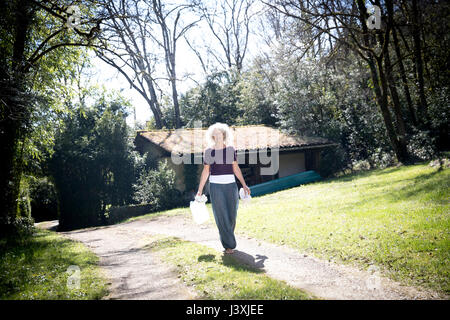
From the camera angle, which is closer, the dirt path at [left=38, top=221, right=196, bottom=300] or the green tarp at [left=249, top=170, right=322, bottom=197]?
the dirt path at [left=38, top=221, right=196, bottom=300]

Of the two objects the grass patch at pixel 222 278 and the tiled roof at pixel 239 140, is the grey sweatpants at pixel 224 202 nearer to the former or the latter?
the grass patch at pixel 222 278

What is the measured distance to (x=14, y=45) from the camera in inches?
360

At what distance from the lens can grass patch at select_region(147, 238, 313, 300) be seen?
12.3 feet

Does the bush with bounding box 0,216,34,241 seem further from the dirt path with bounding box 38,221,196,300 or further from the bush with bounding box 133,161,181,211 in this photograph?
the bush with bounding box 133,161,181,211

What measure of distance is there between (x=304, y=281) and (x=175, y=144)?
14.6 m

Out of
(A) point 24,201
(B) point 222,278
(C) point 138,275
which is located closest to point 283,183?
(A) point 24,201

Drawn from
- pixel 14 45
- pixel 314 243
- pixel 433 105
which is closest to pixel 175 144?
pixel 14 45

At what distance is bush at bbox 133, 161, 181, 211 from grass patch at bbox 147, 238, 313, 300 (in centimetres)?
984

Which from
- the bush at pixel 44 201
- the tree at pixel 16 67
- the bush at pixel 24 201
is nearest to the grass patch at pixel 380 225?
Answer: the tree at pixel 16 67

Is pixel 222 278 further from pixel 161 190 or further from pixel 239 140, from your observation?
pixel 239 140

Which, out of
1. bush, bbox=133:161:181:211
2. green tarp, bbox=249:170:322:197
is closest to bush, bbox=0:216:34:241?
bush, bbox=133:161:181:211

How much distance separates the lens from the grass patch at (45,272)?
4.10 meters
